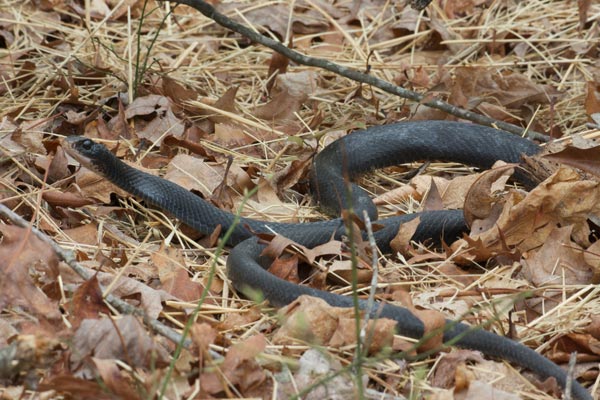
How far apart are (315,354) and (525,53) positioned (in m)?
3.53

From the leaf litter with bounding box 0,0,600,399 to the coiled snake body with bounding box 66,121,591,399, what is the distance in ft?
0.24

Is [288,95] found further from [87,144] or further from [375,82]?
[87,144]

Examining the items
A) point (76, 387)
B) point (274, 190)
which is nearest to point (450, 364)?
point (76, 387)

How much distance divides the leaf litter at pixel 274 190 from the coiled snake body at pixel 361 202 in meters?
0.07

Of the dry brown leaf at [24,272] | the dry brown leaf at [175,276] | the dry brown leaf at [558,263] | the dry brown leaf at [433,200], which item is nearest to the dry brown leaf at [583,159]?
the dry brown leaf at [558,263]

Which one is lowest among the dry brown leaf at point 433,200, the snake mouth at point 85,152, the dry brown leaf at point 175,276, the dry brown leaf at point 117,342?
the dry brown leaf at point 433,200

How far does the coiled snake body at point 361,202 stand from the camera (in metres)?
2.91

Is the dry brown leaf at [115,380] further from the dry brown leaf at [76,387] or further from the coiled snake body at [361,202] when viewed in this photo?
the coiled snake body at [361,202]

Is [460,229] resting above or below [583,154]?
below

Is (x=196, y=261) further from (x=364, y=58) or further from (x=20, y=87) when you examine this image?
(x=364, y=58)

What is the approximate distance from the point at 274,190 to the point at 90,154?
0.88 meters

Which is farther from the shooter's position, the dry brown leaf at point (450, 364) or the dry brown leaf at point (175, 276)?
the dry brown leaf at point (175, 276)

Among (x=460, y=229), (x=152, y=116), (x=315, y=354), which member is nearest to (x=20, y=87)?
(x=152, y=116)

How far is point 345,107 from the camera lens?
5.21 m
